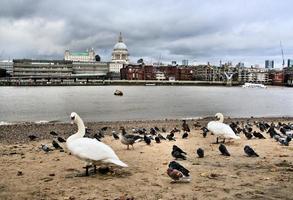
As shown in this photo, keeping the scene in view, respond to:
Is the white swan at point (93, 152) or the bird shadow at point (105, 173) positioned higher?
A: the white swan at point (93, 152)

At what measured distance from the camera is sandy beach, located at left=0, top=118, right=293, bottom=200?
322 inches

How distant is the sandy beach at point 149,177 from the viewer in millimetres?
8180

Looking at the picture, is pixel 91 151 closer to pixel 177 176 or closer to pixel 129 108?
pixel 177 176

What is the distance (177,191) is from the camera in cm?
831

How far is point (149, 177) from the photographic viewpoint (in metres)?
9.63

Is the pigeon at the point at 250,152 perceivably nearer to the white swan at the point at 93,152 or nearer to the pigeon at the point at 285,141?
the pigeon at the point at 285,141

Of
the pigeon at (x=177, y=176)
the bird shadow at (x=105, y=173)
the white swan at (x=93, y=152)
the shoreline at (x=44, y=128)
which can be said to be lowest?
the shoreline at (x=44, y=128)

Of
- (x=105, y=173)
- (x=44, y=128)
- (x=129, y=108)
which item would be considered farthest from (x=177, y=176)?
(x=129, y=108)

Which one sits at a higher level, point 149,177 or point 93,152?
point 93,152

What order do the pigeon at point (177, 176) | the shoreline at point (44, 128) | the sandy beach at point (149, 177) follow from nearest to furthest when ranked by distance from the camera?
the sandy beach at point (149, 177), the pigeon at point (177, 176), the shoreline at point (44, 128)

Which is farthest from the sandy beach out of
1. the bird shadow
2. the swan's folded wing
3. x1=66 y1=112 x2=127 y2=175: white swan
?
the swan's folded wing

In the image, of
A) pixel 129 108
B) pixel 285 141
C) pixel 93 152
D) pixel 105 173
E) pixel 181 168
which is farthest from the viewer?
pixel 129 108

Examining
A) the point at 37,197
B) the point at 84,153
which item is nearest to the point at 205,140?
the point at 84,153

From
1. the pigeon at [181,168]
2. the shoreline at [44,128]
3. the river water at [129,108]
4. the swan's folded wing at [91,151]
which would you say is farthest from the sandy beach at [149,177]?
the river water at [129,108]
